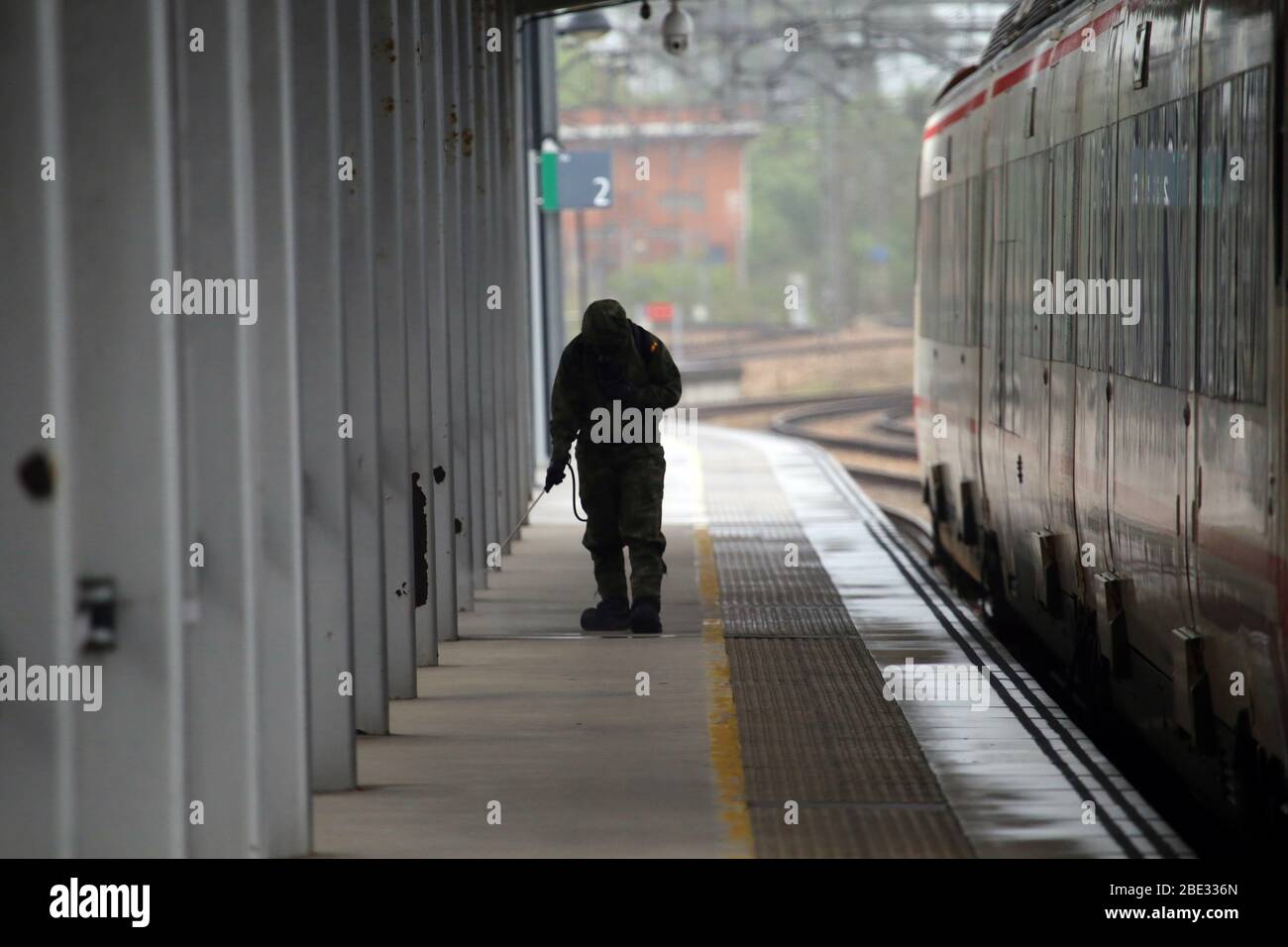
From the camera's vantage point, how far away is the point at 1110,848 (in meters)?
6.29

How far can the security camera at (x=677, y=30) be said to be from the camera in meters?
18.7

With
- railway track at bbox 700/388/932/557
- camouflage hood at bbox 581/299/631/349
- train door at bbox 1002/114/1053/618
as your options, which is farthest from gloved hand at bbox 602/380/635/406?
railway track at bbox 700/388/932/557

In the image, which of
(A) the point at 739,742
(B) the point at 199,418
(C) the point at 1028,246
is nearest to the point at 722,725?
(A) the point at 739,742

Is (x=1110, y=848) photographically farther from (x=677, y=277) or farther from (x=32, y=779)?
(x=677, y=277)

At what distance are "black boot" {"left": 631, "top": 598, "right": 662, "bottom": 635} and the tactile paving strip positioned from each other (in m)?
0.38

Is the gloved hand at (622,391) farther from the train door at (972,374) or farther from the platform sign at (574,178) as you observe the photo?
the platform sign at (574,178)

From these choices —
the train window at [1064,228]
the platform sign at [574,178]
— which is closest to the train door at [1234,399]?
the train window at [1064,228]

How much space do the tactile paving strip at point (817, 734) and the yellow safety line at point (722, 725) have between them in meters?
0.04

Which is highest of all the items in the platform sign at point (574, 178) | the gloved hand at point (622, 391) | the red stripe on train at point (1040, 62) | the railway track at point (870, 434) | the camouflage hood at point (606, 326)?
the platform sign at point (574, 178)

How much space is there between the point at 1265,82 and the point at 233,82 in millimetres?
2874

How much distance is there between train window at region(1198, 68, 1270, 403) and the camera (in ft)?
19.1

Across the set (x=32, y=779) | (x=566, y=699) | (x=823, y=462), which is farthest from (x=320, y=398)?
(x=823, y=462)

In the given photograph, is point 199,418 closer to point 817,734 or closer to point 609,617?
point 817,734

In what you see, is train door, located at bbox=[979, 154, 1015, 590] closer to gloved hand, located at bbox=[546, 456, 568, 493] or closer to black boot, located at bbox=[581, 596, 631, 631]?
black boot, located at bbox=[581, 596, 631, 631]
